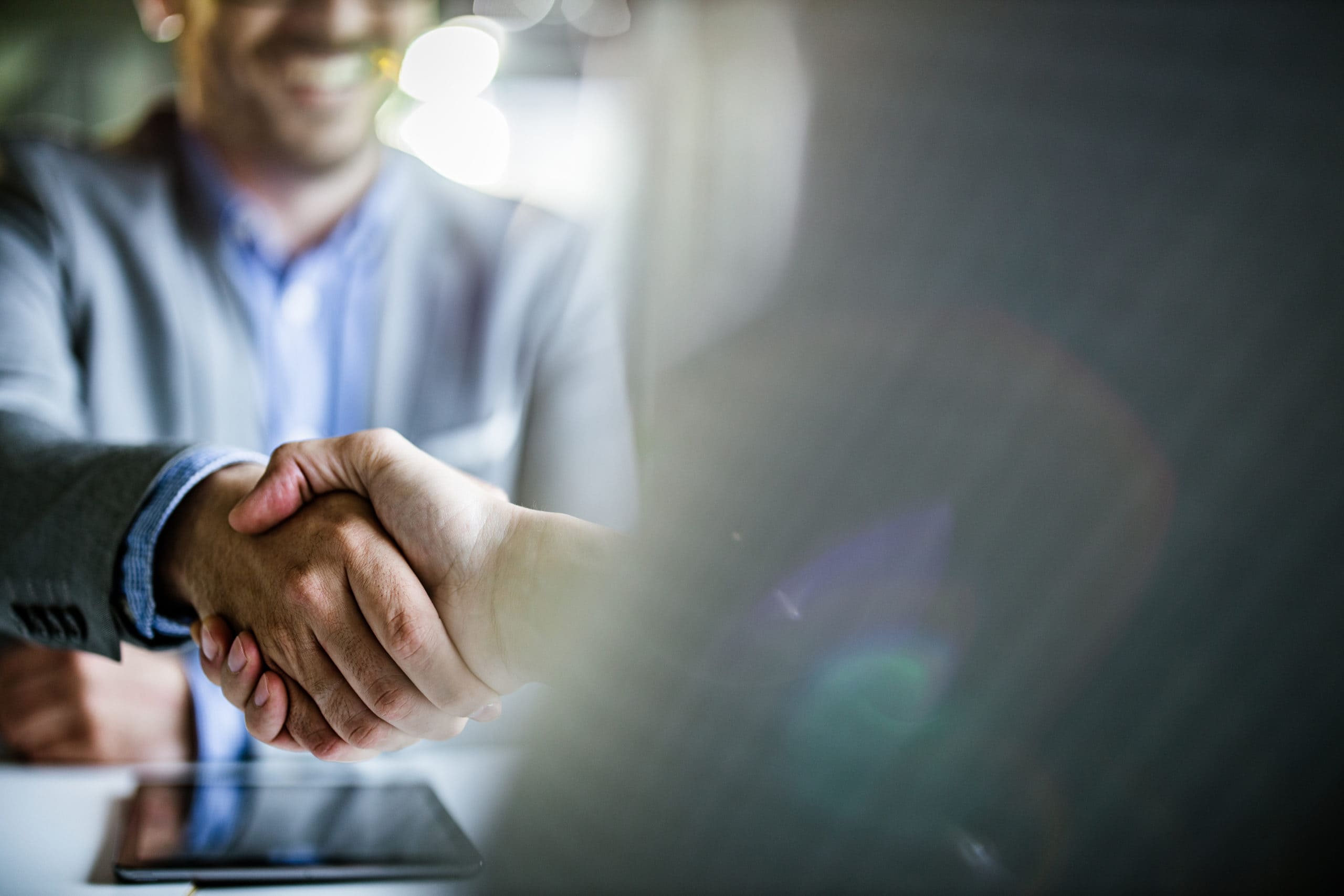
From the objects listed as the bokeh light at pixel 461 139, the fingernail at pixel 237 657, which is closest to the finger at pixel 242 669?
the fingernail at pixel 237 657

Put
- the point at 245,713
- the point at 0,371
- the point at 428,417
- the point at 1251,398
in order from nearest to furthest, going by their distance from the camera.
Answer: the point at 1251,398, the point at 245,713, the point at 0,371, the point at 428,417

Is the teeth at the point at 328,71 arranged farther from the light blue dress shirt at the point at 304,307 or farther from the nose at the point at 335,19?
the light blue dress shirt at the point at 304,307

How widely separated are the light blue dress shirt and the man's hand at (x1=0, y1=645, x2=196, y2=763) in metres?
0.07

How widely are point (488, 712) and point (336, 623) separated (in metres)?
0.10

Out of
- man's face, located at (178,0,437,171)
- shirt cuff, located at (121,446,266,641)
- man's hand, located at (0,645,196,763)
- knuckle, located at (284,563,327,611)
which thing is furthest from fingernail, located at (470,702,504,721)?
man's face, located at (178,0,437,171)

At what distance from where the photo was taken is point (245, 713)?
0.52 metres

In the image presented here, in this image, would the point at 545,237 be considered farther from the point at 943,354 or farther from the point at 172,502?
the point at 943,354

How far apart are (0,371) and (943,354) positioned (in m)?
0.81

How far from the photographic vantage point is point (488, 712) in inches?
20.0

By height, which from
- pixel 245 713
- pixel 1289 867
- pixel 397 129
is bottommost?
pixel 245 713

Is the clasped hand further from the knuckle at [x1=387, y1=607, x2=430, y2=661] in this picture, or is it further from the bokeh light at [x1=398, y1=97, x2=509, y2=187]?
the bokeh light at [x1=398, y1=97, x2=509, y2=187]

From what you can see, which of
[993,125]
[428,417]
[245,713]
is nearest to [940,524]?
[993,125]

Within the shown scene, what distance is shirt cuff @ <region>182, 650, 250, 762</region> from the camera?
31.7 inches

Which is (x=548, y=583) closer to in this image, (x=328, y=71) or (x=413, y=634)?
(x=413, y=634)
